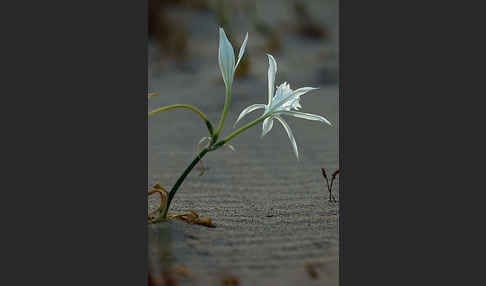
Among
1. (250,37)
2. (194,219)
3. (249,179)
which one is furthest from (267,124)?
(250,37)

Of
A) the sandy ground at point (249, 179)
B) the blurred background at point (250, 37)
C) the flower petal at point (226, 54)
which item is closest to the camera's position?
the sandy ground at point (249, 179)

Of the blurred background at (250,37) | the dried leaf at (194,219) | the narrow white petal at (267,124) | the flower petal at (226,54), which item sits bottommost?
the dried leaf at (194,219)

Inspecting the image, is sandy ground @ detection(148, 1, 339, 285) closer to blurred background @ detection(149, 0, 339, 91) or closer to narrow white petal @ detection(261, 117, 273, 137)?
blurred background @ detection(149, 0, 339, 91)

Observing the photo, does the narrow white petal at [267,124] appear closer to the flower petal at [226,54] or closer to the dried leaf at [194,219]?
the flower petal at [226,54]

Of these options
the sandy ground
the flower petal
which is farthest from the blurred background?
the flower petal

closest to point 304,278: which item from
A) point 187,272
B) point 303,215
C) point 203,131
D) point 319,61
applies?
point 187,272

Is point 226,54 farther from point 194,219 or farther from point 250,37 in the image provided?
point 250,37

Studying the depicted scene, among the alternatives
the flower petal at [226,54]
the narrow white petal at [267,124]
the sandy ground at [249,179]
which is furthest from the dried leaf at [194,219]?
the flower petal at [226,54]

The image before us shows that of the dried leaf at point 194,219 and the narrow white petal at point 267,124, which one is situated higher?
the narrow white petal at point 267,124
